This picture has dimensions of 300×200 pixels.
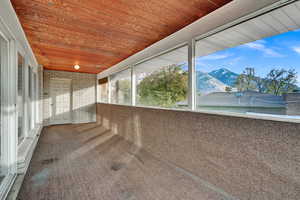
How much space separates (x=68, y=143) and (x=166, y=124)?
2.85 metres

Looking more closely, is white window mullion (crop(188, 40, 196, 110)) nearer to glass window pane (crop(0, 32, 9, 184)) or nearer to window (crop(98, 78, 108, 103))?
glass window pane (crop(0, 32, 9, 184))

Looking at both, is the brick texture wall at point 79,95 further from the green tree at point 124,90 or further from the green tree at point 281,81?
the green tree at point 281,81

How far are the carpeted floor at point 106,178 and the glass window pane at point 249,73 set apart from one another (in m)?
1.19

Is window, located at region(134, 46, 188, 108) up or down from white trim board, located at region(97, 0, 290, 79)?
down

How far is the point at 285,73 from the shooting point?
1617mm

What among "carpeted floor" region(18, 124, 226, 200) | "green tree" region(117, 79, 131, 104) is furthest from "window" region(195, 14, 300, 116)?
"green tree" region(117, 79, 131, 104)

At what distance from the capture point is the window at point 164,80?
9.05ft

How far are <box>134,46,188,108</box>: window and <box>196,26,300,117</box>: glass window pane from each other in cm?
37

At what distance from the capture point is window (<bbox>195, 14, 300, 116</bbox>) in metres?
1.58

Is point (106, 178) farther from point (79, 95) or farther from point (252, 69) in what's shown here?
point (79, 95)

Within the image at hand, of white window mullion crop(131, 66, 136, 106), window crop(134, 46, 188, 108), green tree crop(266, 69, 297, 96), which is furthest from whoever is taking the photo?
white window mullion crop(131, 66, 136, 106)

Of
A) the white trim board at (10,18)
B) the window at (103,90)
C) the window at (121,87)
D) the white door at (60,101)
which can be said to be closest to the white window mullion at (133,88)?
the window at (121,87)

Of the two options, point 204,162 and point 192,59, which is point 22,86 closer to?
point 192,59

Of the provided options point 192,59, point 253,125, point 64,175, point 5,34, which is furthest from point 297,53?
point 5,34
